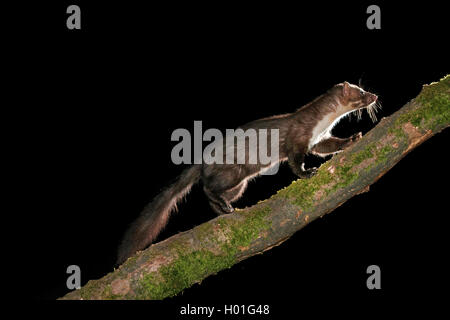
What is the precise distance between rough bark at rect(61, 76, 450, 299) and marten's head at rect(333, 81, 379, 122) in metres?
1.30

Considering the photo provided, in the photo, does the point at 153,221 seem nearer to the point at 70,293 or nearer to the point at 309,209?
the point at 70,293

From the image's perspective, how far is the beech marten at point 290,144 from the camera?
5.05 metres

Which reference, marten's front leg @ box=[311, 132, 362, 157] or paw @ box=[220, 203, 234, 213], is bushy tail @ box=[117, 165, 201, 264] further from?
marten's front leg @ box=[311, 132, 362, 157]

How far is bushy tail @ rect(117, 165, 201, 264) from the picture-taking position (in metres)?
4.47

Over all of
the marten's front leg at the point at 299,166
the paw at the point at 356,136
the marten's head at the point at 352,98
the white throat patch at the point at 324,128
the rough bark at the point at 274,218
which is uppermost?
the marten's head at the point at 352,98

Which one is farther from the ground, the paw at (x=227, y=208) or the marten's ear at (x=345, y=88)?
the marten's ear at (x=345, y=88)

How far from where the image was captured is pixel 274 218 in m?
4.09

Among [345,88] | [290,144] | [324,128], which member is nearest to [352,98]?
[345,88]

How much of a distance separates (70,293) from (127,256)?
0.65m

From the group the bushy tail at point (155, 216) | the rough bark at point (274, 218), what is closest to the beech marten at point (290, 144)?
the bushy tail at point (155, 216)

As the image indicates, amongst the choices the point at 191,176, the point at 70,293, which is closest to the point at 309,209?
the point at 191,176

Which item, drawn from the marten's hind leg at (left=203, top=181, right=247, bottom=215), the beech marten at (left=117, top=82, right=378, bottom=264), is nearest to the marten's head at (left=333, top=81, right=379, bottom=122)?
A: the beech marten at (left=117, top=82, right=378, bottom=264)

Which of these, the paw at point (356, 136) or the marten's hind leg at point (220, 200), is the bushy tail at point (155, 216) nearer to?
the marten's hind leg at point (220, 200)

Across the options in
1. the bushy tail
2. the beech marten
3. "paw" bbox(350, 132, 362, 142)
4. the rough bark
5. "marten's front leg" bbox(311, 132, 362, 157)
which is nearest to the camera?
the rough bark
